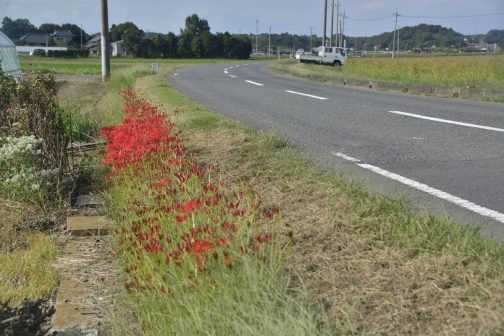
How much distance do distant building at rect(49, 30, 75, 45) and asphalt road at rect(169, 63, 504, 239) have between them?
124017 mm

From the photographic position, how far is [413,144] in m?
6.73

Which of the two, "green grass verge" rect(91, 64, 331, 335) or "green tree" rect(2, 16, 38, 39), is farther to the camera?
"green tree" rect(2, 16, 38, 39)

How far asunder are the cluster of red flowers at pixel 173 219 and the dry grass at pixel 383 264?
0.27m

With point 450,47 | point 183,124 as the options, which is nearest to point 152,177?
point 183,124

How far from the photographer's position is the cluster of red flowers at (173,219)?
2.45m

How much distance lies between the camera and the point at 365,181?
4754mm

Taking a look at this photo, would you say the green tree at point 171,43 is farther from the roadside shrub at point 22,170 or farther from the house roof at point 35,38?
the roadside shrub at point 22,170

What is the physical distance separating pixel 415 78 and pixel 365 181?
16.2 metres

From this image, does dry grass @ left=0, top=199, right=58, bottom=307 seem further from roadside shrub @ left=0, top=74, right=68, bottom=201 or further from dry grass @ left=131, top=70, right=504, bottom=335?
dry grass @ left=131, top=70, right=504, bottom=335

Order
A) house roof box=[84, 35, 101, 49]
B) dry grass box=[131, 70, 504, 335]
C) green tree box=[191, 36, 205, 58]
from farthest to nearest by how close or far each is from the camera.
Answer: house roof box=[84, 35, 101, 49]
green tree box=[191, 36, 205, 58]
dry grass box=[131, 70, 504, 335]

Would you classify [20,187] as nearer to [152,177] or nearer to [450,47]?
[152,177]

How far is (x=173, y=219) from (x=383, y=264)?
122cm

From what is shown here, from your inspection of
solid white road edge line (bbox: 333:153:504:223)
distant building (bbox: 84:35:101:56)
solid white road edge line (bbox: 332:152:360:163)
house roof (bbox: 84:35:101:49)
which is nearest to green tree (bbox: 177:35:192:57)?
distant building (bbox: 84:35:101:56)

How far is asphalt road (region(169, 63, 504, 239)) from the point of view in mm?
4274
